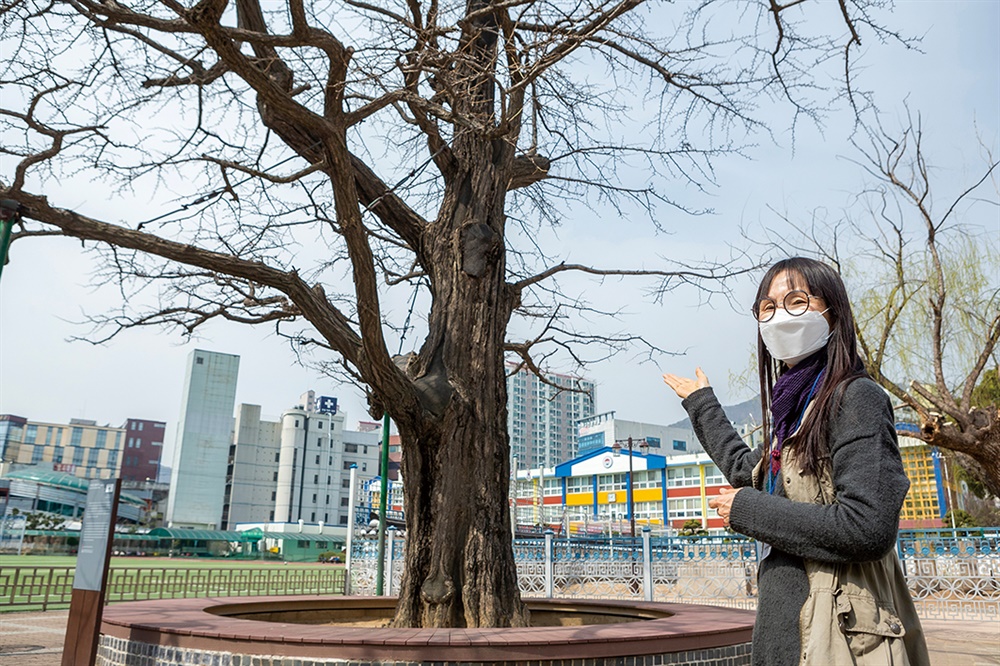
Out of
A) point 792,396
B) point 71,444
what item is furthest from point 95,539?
point 71,444

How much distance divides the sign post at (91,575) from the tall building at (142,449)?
327 ft

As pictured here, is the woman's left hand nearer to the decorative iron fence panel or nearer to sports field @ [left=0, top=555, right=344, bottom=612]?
sports field @ [left=0, top=555, right=344, bottom=612]

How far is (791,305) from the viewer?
160 centimetres

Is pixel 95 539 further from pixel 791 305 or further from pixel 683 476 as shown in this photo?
pixel 683 476

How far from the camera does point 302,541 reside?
141ft

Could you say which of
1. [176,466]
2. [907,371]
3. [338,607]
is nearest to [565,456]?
[176,466]

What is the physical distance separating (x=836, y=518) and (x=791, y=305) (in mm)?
492

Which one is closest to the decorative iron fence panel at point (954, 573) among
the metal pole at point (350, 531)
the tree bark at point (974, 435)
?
the tree bark at point (974, 435)

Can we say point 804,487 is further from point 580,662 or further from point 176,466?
point 176,466

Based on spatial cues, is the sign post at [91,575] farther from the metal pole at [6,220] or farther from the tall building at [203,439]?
the tall building at [203,439]

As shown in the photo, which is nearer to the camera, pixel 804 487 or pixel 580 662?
Result: pixel 804 487

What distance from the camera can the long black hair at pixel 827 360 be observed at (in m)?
1.45

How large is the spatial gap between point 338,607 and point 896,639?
7102 mm

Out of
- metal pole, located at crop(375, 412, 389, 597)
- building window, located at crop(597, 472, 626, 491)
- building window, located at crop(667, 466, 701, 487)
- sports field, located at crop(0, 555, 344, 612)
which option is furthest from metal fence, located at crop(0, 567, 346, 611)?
building window, located at crop(597, 472, 626, 491)
